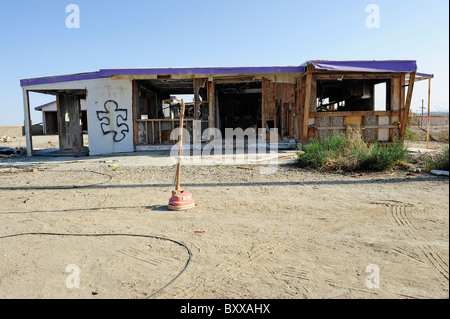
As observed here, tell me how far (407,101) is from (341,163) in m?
5.76

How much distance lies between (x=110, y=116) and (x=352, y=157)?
9.83 m

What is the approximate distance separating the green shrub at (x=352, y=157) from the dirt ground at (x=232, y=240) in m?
0.95

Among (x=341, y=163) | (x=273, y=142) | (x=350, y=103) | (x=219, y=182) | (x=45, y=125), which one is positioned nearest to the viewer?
(x=219, y=182)

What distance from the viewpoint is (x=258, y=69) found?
12.6 m

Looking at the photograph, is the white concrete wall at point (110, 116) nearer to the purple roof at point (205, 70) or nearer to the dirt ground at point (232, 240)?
the purple roof at point (205, 70)

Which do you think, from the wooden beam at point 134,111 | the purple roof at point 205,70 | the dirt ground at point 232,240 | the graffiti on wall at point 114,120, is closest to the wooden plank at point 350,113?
the purple roof at point 205,70

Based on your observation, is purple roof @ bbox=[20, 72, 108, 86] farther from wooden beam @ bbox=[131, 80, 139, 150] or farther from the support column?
wooden beam @ bbox=[131, 80, 139, 150]

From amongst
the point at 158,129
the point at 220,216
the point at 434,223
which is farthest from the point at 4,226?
the point at 158,129

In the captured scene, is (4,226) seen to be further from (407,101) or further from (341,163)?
(407,101)

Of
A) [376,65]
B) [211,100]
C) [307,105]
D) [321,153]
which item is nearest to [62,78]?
[211,100]

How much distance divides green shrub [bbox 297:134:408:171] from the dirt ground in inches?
37.5

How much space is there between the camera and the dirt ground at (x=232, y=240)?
2.74m

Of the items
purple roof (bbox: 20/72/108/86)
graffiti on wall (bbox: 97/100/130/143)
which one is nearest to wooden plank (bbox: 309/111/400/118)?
graffiti on wall (bbox: 97/100/130/143)

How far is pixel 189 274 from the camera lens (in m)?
2.99
